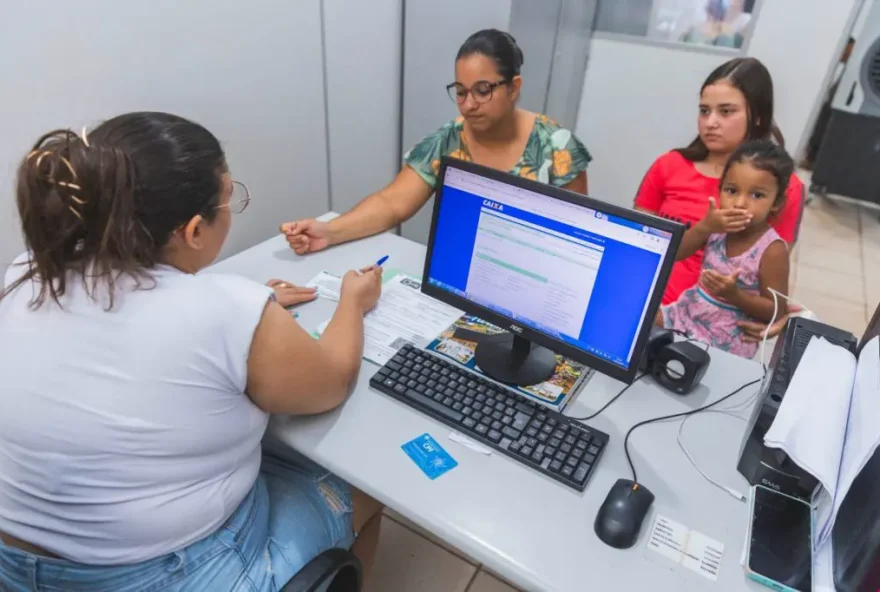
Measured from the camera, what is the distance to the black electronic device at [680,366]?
1.08m

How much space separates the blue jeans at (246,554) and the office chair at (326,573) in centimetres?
9

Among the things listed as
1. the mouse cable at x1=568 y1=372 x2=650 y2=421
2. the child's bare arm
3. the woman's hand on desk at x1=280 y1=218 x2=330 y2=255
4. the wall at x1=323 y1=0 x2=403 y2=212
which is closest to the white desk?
the mouse cable at x1=568 y1=372 x2=650 y2=421

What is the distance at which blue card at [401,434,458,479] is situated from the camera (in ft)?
2.97

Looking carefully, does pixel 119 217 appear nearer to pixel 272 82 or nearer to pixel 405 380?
pixel 405 380

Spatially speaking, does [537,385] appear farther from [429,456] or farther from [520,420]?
[429,456]

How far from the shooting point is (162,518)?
82 cm

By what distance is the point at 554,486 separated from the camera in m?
0.89

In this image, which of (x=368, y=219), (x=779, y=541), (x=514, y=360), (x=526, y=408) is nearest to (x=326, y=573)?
(x=526, y=408)

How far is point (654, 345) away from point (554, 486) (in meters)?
0.40

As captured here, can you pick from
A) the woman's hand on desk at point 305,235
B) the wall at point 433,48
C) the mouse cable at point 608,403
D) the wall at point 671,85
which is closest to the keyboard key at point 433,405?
the mouse cable at point 608,403

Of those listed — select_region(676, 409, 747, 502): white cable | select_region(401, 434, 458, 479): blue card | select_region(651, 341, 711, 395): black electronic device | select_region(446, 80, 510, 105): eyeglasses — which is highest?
select_region(446, 80, 510, 105): eyeglasses

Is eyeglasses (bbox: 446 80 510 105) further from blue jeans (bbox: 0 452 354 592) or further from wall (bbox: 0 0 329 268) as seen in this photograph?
blue jeans (bbox: 0 452 354 592)

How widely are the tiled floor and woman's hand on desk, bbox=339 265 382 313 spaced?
0.78m

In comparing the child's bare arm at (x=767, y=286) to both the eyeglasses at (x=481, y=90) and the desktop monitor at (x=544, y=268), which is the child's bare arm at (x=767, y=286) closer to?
the desktop monitor at (x=544, y=268)
